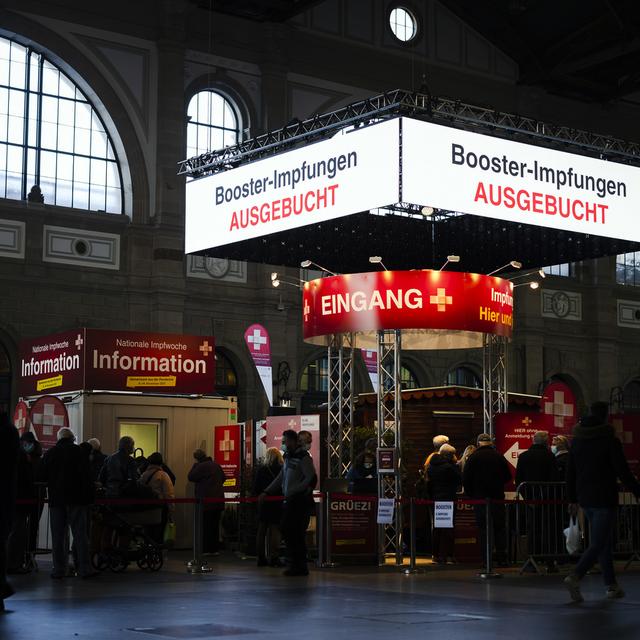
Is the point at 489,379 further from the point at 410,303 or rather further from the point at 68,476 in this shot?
the point at 68,476

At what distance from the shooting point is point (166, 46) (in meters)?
30.2

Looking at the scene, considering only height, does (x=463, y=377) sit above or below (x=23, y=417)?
above

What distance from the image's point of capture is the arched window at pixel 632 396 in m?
37.5

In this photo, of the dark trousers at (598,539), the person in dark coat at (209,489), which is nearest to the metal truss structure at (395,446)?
the person in dark coat at (209,489)

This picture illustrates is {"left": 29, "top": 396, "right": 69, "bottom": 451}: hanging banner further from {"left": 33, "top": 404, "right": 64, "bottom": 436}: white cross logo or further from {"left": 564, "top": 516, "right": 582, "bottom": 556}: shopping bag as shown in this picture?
{"left": 564, "top": 516, "right": 582, "bottom": 556}: shopping bag

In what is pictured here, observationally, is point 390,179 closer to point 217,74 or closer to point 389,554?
point 389,554

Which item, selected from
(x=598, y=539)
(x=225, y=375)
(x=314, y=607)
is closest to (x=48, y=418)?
(x=314, y=607)

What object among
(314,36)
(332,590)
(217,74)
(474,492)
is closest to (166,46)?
(217,74)

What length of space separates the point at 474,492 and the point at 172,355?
6.30m

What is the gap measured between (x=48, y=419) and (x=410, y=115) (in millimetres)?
7009

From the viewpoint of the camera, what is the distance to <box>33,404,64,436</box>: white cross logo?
18266 mm

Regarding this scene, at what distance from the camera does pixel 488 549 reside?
14.6m

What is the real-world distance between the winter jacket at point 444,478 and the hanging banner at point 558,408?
76.1 inches

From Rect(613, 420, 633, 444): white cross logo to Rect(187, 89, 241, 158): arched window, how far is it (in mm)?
15707
